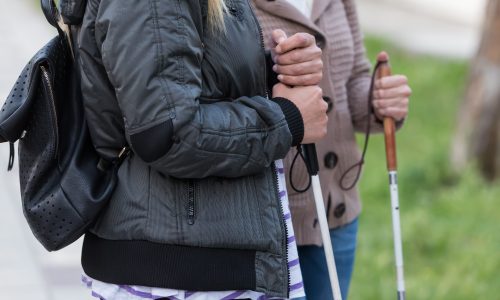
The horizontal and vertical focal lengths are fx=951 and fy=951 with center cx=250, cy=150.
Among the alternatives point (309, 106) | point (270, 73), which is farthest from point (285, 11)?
point (309, 106)

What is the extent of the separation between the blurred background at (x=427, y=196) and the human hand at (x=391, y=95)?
1.99m

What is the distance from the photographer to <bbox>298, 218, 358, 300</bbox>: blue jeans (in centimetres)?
311

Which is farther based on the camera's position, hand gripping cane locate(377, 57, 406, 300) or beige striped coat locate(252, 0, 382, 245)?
hand gripping cane locate(377, 57, 406, 300)

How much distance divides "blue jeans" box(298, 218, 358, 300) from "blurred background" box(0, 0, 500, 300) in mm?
1821

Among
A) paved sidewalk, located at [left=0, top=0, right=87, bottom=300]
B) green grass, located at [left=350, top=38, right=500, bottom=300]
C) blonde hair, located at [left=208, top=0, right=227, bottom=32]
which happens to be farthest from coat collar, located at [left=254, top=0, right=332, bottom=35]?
paved sidewalk, located at [left=0, top=0, right=87, bottom=300]

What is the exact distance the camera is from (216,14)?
7.73ft

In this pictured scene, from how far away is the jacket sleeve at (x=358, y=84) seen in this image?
324cm

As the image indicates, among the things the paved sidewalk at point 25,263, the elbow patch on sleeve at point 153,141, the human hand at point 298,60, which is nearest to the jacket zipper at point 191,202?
the elbow patch on sleeve at point 153,141

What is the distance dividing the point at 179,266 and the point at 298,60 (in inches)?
25.1

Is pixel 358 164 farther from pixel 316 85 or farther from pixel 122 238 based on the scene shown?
pixel 122 238

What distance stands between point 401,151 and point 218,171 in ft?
19.5

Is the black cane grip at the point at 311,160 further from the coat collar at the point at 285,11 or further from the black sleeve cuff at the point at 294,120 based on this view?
the coat collar at the point at 285,11

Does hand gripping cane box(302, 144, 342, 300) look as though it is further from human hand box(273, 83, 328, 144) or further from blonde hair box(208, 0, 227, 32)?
blonde hair box(208, 0, 227, 32)

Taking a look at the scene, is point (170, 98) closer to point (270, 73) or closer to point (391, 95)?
point (270, 73)
